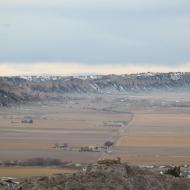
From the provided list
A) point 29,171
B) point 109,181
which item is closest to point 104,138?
point 29,171

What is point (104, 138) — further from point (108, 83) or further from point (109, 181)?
point (108, 83)

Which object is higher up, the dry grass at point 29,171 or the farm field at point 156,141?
the farm field at point 156,141

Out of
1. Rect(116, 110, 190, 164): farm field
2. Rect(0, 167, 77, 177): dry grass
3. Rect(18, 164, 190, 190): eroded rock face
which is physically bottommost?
Rect(0, 167, 77, 177): dry grass

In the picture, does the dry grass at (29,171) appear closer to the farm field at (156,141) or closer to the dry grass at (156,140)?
the farm field at (156,141)

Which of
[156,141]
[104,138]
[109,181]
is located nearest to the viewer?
[109,181]

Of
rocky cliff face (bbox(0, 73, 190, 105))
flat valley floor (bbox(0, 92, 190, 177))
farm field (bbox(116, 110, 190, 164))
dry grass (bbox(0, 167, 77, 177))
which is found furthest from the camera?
rocky cliff face (bbox(0, 73, 190, 105))

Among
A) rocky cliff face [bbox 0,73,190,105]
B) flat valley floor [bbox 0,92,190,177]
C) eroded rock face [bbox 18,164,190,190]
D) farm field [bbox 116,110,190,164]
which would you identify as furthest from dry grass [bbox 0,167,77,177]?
rocky cliff face [bbox 0,73,190,105]

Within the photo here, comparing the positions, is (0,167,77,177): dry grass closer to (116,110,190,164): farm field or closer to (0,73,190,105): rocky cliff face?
(116,110,190,164): farm field

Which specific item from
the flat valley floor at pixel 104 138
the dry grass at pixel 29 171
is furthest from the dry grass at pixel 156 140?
the dry grass at pixel 29 171
